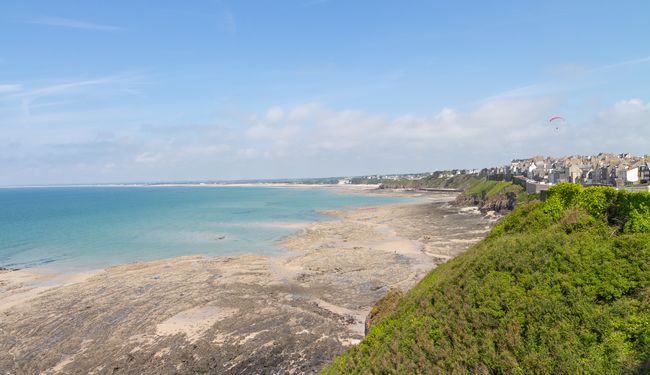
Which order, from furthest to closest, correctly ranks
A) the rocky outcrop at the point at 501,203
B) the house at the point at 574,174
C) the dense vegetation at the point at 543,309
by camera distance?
the house at the point at 574,174
the rocky outcrop at the point at 501,203
the dense vegetation at the point at 543,309

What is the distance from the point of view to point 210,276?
1417 inches

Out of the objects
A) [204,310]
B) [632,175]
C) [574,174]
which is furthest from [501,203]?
[204,310]

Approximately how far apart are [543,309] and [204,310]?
73.0ft

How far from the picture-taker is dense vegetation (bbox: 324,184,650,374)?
10.8 meters

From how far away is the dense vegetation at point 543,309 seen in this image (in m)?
10.8

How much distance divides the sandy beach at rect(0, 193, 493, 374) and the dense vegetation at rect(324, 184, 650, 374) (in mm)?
7183

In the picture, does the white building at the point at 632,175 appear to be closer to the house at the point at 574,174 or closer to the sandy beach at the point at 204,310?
the house at the point at 574,174

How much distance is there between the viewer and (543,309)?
476 inches

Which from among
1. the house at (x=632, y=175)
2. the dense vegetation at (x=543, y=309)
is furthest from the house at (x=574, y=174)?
the dense vegetation at (x=543, y=309)

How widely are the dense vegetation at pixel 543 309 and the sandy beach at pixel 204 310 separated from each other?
23.6 ft

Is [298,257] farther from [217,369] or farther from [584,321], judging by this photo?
[584,321]

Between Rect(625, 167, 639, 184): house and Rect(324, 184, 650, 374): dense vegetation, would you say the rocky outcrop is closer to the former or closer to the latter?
Rect(625, 167, 639, 184): house

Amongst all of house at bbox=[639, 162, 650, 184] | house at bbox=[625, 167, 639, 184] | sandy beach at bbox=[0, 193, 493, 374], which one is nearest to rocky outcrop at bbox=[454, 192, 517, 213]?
house at bbox=[625, 167, 639, 184]

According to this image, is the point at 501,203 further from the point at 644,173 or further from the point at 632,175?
the point at 644,173
